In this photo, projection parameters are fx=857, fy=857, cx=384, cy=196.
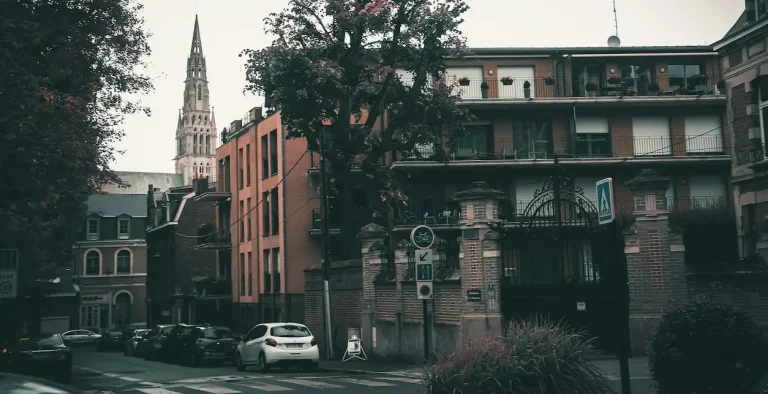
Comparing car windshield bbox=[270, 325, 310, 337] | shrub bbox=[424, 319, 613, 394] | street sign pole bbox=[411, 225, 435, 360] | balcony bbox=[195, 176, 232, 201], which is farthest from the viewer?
balcony bbox=[195, 176, 232, 201]

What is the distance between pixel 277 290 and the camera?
45062 millimetres

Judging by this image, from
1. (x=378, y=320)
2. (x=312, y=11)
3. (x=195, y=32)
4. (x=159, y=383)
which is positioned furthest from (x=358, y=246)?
(x=195, y=32)

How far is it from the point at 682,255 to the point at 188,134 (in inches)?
5858

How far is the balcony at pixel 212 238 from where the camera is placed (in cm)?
5484

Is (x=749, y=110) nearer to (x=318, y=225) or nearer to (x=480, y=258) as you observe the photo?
(x=480, y=258)

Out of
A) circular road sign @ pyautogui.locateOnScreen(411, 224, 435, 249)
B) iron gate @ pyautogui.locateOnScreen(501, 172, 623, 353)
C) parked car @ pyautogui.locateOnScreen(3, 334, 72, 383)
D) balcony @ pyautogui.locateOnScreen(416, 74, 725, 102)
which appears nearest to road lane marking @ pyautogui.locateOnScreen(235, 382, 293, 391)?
circular road sign @ pyautogui.locateOnScreen(411, 224, 435, 249)

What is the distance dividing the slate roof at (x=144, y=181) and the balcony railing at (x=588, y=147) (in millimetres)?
99074

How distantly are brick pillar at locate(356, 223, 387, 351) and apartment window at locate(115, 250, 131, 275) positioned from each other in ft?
191

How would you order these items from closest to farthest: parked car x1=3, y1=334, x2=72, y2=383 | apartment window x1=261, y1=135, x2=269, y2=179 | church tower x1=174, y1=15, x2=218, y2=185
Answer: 1. parked car x1=3, y1=334, x2=72, y2=383
2. apartment window x1=261, y1=135, x2=269, y2=179
3. church tower x1=174, y1=15, x2=218, y2=185

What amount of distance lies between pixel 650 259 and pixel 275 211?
87.4 ft

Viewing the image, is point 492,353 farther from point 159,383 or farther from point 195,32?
point 195,32

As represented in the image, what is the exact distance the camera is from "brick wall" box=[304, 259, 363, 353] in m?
31.0

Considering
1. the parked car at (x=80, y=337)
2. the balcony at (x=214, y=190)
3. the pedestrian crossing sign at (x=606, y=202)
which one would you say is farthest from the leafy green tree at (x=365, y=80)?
the parked car at (x=80, y=337)

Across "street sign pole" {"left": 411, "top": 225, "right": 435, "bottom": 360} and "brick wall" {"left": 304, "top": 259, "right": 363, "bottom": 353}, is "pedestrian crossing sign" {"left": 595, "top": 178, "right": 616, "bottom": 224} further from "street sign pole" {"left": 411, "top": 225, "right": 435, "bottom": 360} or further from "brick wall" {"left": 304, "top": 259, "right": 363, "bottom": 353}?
"brick wall" {"left": 304, "top": 259, "right": 363, "bottom": 353}
